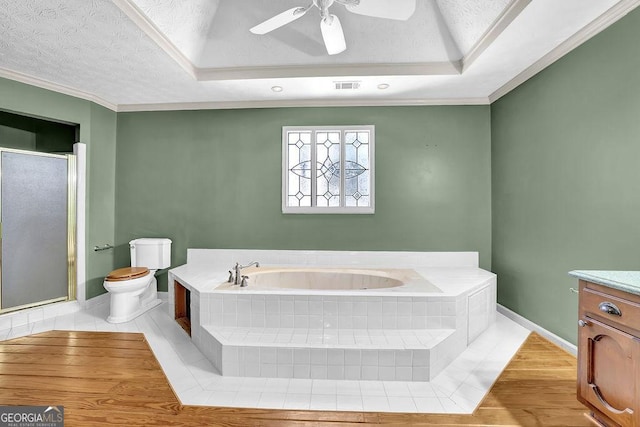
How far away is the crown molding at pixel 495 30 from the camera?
2.06 meters

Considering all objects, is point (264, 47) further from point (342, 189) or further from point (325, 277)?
point (325, 277)

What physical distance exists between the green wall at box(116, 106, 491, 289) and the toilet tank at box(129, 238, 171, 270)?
25 cm

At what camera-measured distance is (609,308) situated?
1489 mm

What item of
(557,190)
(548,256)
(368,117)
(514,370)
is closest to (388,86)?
(368,117)

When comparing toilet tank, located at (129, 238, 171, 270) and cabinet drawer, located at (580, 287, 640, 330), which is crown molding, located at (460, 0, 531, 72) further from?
toilet tank, located at (129, 238, 171, 270)

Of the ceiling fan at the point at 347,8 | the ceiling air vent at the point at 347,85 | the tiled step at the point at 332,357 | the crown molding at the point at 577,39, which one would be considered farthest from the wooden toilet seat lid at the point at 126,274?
the crown molding at the point at 577,39

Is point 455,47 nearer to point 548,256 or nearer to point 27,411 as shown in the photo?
point 548,256

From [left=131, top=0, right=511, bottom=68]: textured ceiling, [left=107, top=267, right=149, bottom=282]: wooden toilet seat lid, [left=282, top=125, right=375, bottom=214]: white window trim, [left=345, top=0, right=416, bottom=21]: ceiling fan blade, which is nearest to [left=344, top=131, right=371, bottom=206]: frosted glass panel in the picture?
[left=282, top=125, right=375, bottom=214]: white window trim

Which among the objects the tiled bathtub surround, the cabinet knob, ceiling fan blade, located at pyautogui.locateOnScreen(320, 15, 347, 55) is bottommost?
the tiled bathtub surround

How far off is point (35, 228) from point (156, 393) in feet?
7.95

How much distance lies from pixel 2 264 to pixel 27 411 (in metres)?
1.86

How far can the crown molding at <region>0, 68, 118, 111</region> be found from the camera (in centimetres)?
291

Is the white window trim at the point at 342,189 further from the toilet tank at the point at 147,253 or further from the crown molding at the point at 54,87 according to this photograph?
the crown molding at the point at 54,87

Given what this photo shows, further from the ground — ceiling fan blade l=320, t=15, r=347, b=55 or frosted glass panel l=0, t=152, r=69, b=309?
ceiling fan blade l=320, t=15, r=347, b=55
